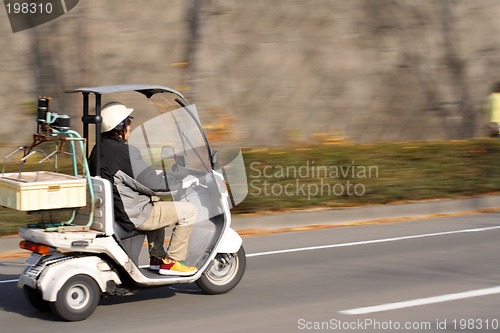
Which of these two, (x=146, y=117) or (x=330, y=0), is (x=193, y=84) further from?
(x=330, y=0)

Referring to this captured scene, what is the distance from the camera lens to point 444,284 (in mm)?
8453

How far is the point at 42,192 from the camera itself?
6676mm

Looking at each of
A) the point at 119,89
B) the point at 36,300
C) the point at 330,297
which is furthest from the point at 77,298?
the point at 330,297

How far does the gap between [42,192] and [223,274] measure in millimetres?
2162

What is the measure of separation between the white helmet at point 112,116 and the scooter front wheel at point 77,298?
1.31 meters

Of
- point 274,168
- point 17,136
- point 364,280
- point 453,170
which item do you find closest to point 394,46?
point 453,170

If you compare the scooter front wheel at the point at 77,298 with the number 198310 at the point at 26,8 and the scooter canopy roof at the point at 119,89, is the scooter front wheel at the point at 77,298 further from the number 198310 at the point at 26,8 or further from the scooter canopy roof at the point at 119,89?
the number 198310 at the point at 26,8

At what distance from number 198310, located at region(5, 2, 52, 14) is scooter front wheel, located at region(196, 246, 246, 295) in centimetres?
973

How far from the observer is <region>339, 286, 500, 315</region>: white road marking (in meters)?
7.36

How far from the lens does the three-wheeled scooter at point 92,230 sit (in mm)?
6875

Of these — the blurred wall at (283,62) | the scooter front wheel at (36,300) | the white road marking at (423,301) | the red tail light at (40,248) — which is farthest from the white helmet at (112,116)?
the blurred wall at (283,62)

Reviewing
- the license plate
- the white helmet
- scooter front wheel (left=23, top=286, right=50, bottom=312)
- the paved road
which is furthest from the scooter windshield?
scooter front wheel (left=23, top=286, right=50, bottom=312)

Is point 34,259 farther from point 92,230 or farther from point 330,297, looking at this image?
point 330,297

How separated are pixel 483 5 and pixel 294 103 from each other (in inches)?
227
